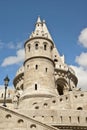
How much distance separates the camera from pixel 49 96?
35.4 m

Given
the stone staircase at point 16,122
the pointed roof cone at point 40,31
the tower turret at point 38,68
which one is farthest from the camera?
the pointed roof cone at point 40,31

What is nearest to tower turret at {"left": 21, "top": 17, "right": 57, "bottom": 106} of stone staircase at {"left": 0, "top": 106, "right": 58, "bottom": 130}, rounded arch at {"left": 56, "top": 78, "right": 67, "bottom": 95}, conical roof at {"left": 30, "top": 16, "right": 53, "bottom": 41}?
conical roof at {"left": 30, "top": 16, "right": 53, "bottom": 41}

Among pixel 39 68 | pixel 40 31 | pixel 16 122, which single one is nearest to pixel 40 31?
pixel 40 31

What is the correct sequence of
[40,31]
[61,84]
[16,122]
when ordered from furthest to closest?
[61,84]
[40,31]
[16,122]

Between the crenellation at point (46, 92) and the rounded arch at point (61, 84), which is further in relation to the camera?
the rounded arch at point (61, 84)

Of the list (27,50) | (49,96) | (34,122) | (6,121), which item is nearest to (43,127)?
(34,122)

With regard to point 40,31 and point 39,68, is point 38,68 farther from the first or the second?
point 40,31

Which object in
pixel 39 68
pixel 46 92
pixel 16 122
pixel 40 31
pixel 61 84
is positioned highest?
pixel 40 31

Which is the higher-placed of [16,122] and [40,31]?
[40,31]

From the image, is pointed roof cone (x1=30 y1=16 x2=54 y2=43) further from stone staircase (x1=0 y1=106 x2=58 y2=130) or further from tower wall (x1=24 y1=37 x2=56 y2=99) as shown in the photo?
stone staircase (x1=0 y1=106 x2=58 y2=130)

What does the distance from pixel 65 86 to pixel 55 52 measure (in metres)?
8.30

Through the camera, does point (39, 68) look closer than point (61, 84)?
Yes

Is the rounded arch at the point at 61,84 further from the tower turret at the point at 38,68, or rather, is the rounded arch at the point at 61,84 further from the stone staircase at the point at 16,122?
the stone staircase at the point at 16,122

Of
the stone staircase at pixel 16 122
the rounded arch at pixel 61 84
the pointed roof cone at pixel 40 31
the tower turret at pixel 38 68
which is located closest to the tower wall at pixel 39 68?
the tower turret at pixel 38 68
